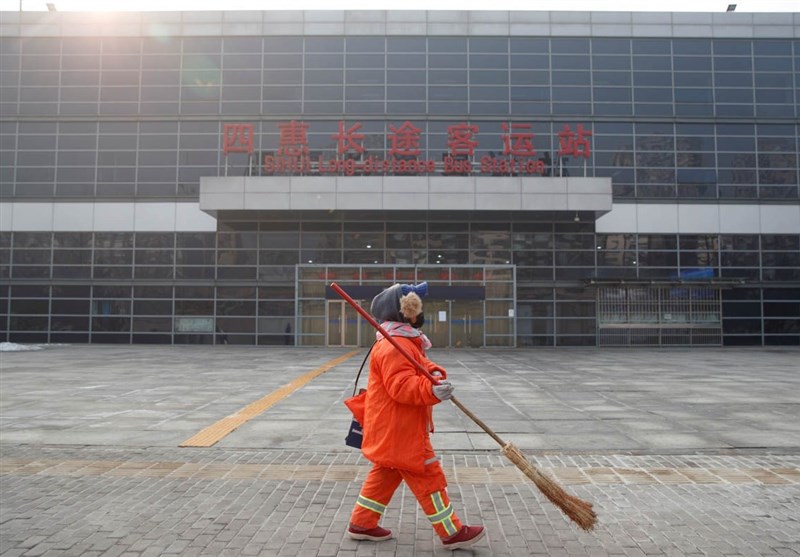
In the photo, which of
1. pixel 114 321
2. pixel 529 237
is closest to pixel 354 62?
pixel 529 237

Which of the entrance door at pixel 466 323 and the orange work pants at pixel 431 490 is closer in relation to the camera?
the orange work pants at pixel 431 490

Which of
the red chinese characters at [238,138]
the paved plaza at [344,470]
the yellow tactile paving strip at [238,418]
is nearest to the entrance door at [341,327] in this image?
the red chinese characters at [238,138]

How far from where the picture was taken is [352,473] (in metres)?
5.46

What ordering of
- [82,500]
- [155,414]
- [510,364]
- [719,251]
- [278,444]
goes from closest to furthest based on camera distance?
1. [82,500]
2. [278,444]
3. [155,414]
4. [510,364]
5. [719,251]

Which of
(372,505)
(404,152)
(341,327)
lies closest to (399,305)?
(372,505)

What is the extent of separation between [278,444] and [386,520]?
2724 millimetres

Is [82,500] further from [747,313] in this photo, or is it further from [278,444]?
[747,313]

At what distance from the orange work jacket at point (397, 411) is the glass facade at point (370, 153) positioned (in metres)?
22.4

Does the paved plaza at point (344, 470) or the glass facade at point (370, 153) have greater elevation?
the glass facade at point (370, 153)

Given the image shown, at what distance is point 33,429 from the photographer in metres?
7.32

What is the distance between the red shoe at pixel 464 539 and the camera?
3600 mm

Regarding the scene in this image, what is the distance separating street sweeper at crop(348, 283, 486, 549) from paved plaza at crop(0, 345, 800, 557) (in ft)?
0.72

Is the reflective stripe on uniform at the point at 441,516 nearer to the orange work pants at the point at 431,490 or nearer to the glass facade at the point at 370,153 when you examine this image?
the orange work pants at the point at 431,490

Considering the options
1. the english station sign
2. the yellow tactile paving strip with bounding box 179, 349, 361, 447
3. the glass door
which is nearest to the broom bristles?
the yellow tactile paving strip with bounding box 179, 349, 361, 447
